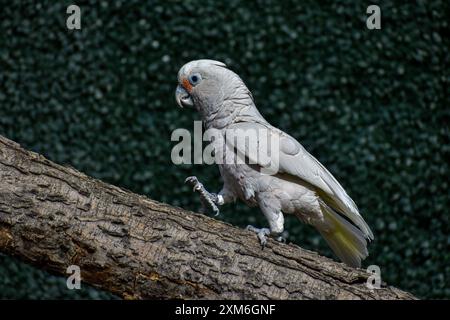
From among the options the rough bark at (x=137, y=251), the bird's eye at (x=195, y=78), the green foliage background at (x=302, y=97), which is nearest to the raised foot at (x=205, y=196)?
the rough bark at (x=137, y=251)

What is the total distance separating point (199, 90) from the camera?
159cm

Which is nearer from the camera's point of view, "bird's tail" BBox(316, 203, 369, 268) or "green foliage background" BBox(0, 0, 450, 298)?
"bird's tail" BBox(316, 203, 369, 268)

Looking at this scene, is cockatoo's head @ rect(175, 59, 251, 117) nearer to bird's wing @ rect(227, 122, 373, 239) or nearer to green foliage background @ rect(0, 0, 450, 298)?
bird's wing @ rect(227, 122, 373, 239)

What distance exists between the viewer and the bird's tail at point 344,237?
162cm

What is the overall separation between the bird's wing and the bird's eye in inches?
5.1

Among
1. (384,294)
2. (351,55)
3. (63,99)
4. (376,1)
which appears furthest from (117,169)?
(384,294)

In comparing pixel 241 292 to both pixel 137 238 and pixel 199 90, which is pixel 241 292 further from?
pixel 199 90

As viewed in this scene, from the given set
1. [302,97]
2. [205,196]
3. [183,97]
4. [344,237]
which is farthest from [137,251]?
[302,97]

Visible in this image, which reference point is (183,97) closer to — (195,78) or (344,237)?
(195,78)

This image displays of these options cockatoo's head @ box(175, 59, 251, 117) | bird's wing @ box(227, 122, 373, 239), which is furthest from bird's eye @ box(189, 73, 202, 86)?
bird's wing @ box(227, 122, 373, 239)

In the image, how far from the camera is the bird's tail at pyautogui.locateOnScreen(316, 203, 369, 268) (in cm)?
162

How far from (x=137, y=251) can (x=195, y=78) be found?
42cm

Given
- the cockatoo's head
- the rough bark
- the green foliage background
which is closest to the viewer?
the rough bark

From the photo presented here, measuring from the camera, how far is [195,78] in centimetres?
158
